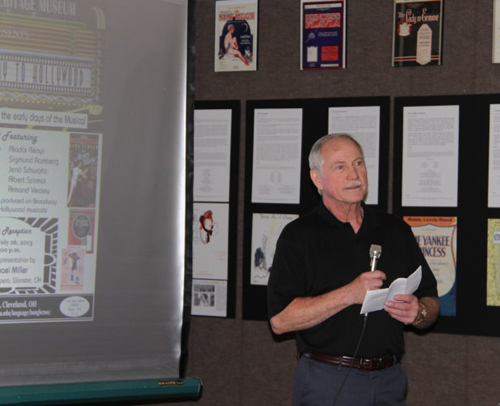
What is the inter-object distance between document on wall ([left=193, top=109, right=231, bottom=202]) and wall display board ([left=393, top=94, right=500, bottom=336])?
94cm

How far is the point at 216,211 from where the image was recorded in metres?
3.51

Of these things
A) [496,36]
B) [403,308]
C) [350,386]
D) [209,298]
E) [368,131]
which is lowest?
[350,386]

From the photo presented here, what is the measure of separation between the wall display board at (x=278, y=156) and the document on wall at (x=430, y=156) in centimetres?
18

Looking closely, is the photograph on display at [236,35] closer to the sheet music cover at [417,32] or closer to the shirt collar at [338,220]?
the sheet music cover at [417,32]

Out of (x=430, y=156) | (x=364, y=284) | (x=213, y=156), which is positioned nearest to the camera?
(x=364, y=284)

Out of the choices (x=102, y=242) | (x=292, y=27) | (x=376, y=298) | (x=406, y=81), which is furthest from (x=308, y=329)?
(x=292, y=27)

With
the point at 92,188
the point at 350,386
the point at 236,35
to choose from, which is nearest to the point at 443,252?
the point at 350,386

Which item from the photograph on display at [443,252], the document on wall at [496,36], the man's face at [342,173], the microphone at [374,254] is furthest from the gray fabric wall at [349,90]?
the microphone at [374,254]

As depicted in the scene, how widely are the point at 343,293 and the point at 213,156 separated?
154cm

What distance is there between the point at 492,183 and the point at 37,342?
2.17m

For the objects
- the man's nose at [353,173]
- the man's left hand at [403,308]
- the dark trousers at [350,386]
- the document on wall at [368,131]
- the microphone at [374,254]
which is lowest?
the dark trousers at [350,386]

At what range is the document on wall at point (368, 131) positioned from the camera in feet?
10.7

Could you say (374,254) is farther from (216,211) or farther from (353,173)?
(216,211)

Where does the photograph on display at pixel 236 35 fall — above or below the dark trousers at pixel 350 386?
above
